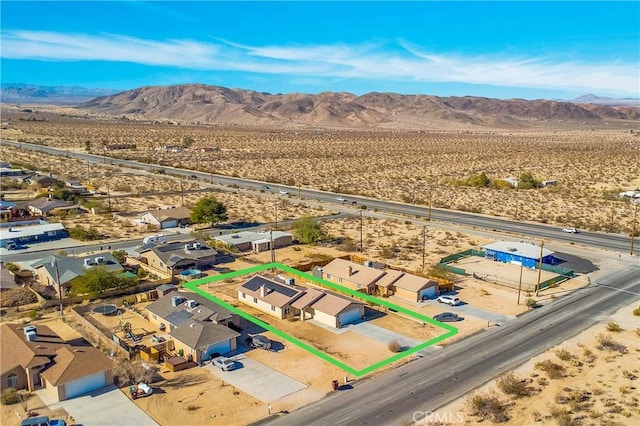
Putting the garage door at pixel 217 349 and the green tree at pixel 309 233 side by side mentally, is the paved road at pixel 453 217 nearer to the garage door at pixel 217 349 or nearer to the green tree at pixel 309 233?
the green tree at pixel 309 233

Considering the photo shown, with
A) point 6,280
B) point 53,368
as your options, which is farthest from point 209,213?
point 53,368

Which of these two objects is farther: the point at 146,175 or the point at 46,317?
the point at 146,175

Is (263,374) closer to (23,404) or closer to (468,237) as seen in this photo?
(23,404)

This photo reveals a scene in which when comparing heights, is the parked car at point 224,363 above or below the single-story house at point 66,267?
below

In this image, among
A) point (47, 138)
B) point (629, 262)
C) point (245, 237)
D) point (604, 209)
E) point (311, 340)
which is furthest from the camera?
point (47, 138)

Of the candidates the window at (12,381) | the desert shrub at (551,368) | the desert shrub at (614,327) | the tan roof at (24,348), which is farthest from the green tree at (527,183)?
the window at (12,381)

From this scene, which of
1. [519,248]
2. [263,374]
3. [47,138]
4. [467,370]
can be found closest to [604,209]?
[519,248]
